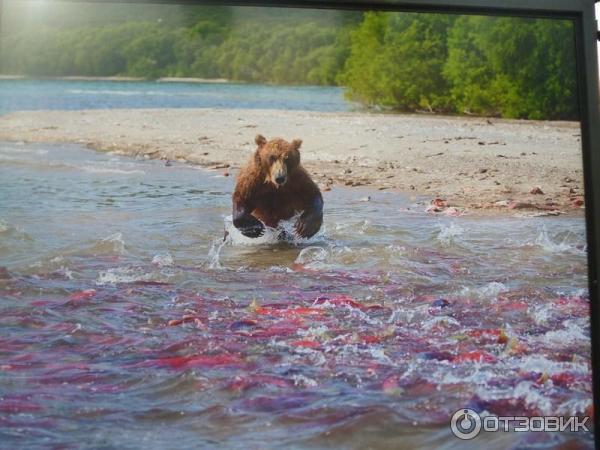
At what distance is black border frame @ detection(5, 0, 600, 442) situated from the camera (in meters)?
3.62

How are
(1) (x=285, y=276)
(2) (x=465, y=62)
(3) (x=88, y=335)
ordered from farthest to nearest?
(2) (x=465, y=62) < (1) (x=285, y=276) < (3) (x=88, y=335)

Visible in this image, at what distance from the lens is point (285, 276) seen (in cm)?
354

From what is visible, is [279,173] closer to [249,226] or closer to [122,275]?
[249,226]

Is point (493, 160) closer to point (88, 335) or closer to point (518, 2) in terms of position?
point (518, 2)

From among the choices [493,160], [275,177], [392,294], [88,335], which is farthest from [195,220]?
[493,160]

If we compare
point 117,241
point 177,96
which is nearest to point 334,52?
point 177,96

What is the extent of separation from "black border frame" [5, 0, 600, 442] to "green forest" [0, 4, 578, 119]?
0.14ft

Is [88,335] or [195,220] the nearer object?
[88,335]

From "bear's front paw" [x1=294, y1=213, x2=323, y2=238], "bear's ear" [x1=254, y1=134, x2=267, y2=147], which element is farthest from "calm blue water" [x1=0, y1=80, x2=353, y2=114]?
"bear's front paw" [x1=294, y1=213, x2=323, y2=238]

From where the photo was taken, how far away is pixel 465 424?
336cm

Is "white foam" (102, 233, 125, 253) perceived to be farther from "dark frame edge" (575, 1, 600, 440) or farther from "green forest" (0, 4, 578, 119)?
"dark frame edge" (575, 1, 600, 440)

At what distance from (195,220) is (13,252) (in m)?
0.77

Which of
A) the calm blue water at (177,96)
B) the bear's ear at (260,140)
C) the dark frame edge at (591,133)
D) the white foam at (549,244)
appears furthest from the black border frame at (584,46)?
the bear's ear at (260,140)

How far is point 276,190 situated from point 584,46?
158cm
